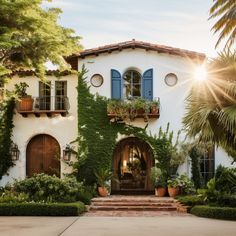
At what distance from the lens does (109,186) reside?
21156 millimetres

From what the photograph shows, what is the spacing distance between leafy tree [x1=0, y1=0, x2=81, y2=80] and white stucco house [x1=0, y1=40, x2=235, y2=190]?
21.0 ft

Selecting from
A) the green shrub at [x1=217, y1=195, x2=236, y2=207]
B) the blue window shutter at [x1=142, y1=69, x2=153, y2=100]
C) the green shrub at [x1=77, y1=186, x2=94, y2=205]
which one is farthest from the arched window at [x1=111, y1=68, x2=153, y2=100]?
the green shrub at [x1=217, y1=195, x2=236, y2=207]

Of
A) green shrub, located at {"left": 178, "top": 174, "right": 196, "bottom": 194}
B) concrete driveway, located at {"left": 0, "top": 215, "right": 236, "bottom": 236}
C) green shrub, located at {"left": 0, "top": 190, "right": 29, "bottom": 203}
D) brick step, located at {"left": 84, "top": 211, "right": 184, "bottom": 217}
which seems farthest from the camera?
green shrub, located at {"left": 178, "top": 174, "right": 196, "bottom": 194}

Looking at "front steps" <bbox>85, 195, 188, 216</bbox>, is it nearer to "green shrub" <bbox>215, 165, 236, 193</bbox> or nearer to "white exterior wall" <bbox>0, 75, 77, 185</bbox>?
"green shrub" <bbox>215, 165, 236, 193</bbox>

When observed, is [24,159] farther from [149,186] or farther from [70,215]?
[70,215]

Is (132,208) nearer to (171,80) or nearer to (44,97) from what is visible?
(171,80)

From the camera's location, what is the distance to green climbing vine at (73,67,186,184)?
70.5ft

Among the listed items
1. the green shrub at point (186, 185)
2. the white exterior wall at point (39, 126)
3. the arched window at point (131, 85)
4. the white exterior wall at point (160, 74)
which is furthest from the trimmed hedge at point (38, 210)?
the arched window at point (131, 85)

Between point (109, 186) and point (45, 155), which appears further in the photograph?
point (45, 155)

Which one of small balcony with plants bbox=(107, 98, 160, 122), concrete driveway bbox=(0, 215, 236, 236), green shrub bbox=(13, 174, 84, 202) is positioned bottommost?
concrete driveway bbox=(0, 215, 236, 236)

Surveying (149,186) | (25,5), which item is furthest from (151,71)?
(25,5)

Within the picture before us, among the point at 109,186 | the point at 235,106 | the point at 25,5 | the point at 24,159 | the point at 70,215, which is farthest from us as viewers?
the point at 24,159

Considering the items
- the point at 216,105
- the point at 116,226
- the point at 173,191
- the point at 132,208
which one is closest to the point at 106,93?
the point at 173,191

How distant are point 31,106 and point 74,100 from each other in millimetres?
2057
